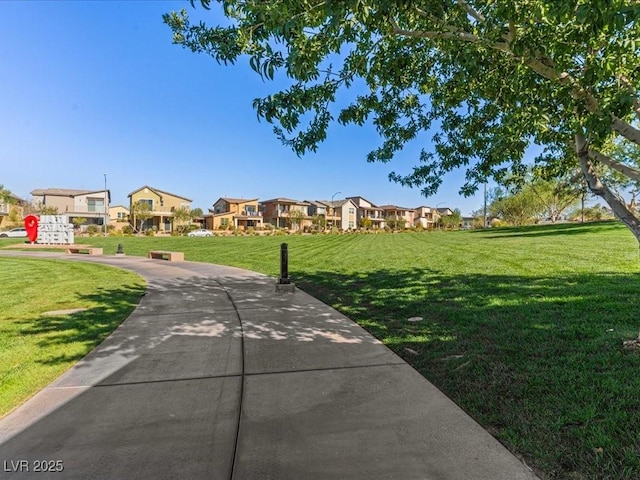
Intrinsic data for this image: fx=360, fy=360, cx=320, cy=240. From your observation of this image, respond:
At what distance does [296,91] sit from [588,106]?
3.52 meters

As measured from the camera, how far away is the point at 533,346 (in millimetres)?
4688

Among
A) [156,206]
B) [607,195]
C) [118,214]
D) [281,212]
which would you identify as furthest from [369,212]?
[607,195]

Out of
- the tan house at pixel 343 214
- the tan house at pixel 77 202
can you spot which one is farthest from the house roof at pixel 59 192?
the tan house at pixel 343 214

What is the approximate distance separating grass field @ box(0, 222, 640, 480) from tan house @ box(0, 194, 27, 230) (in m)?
63.1

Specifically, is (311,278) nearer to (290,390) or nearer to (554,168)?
(554,168)

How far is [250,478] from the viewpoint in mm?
2391

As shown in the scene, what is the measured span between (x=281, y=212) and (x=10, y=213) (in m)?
45.9

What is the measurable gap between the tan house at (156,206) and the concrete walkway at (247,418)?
62165 mm

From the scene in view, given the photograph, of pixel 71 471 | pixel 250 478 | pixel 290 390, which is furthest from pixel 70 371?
pixel 250 478

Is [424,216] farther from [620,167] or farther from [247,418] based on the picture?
[247,418]

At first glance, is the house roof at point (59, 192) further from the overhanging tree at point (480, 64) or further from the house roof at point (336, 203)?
the overhanging tree at point (480, 64)

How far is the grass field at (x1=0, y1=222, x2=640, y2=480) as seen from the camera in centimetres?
273

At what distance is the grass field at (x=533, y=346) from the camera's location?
2.73m

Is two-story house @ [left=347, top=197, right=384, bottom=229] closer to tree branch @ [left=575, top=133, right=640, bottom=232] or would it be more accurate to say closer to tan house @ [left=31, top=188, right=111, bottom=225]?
tan house @ [left=31, top=188, right=111, bottom=225]
